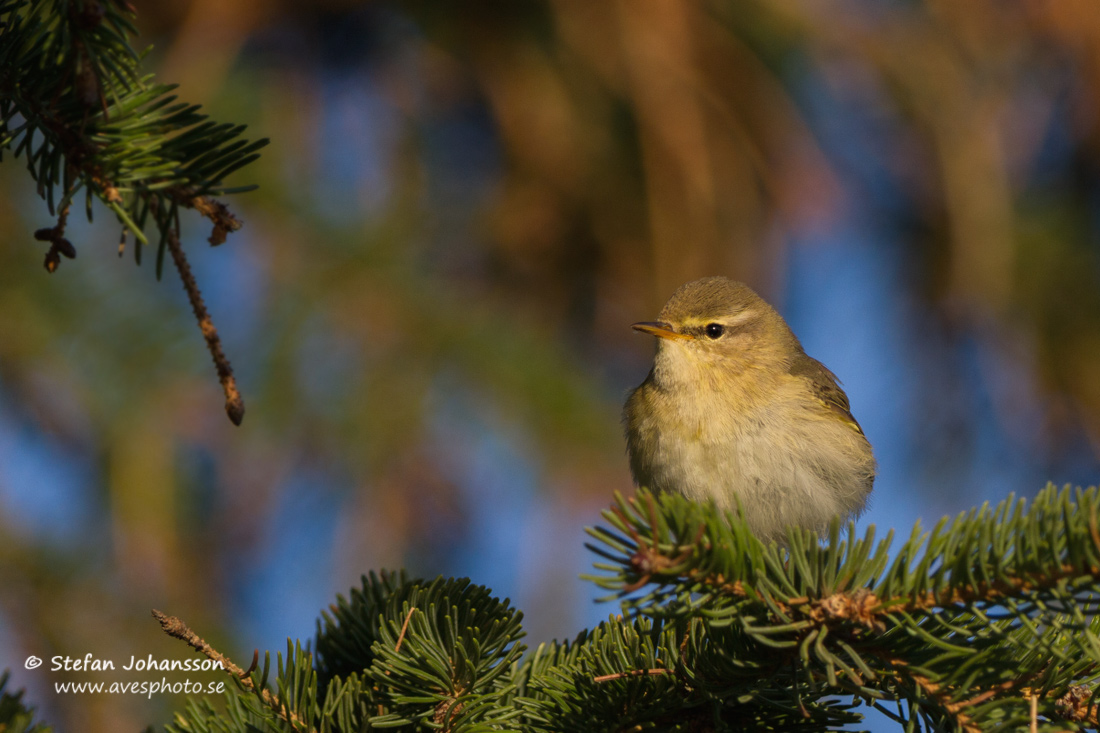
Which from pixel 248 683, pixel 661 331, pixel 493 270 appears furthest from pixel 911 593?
pixel 493 270

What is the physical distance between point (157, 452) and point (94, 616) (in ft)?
2.28

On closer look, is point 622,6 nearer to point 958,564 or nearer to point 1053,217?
point 1053,217

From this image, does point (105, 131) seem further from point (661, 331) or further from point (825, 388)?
point (825, 388)

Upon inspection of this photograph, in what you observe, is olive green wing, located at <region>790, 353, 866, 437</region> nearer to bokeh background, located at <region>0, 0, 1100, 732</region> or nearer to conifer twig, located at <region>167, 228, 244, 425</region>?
bokeh background, located at <region>0, 0, 1100, 732</region>

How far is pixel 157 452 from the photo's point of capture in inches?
147

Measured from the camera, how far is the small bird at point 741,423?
3.47 m

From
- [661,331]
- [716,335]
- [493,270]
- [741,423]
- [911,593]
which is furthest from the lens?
[493,270]

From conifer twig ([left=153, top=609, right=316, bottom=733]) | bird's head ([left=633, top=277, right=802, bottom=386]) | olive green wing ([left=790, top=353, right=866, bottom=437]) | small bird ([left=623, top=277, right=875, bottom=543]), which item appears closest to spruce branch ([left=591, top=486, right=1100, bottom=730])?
conifer twig ([left=153, top=609, right=316, bottom=733])

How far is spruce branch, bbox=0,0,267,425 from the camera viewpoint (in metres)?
1.85

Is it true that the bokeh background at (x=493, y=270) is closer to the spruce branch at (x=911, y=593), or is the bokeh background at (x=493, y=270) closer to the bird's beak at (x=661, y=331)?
the bird's beak at (x=661, y=331)

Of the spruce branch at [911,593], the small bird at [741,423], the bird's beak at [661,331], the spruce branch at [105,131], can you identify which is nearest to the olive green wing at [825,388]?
the small bird at [741,423]

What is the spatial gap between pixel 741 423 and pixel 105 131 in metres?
2.50

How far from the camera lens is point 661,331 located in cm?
406

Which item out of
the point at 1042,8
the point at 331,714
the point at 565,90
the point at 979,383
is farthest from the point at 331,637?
the point at 1042,8
